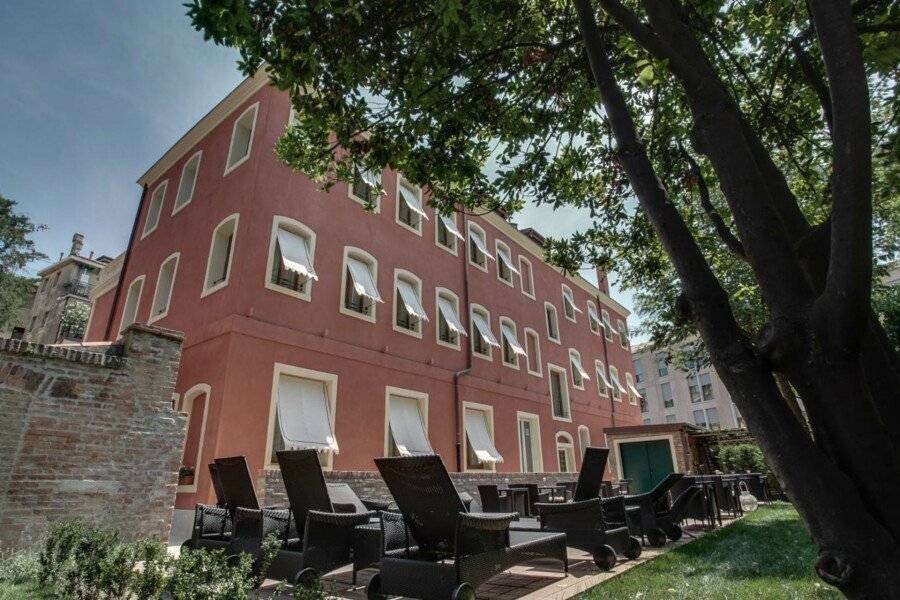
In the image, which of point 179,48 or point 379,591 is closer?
point 379,591

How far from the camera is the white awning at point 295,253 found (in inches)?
423

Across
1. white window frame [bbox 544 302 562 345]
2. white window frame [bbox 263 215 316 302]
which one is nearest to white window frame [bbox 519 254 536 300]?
white window frame [bbox 544 302 562 345]

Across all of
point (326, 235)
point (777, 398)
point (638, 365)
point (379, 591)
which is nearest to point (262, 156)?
point (326, 235)

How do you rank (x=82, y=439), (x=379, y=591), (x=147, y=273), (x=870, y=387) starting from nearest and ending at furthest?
(x=870, y=387) < (x=379, y=591) < (x=82, y=439) < (x=147, y=273)

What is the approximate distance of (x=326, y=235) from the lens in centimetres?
1223

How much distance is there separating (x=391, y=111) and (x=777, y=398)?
175 inches

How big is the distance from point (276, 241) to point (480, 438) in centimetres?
844

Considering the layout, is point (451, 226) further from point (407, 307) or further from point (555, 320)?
point (555, 320)

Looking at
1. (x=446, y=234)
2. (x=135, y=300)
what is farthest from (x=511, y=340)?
(x=135, y=300)

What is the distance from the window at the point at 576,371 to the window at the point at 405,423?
35.5ft

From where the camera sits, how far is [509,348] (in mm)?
18188

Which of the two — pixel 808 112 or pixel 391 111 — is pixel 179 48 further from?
pixel 808 112

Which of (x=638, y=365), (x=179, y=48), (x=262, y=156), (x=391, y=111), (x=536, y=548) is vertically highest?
(x=638, y=365)

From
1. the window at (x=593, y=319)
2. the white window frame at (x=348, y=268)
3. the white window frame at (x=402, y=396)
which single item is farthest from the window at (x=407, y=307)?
the window at (x=593, y=319)
